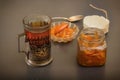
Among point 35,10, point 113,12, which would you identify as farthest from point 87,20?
point 35,10

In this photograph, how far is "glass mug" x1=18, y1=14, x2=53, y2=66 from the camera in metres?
1.00

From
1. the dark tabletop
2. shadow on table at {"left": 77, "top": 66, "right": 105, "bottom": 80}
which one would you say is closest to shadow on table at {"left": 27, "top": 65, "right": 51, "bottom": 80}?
the dark tabletop

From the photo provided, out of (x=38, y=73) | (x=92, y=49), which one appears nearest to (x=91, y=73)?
(x=92, y=49)

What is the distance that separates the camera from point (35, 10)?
1.39 m

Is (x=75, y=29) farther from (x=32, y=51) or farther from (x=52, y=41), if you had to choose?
(x=32, y=51)

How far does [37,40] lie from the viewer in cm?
101

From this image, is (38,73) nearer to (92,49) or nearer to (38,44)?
(38,44)

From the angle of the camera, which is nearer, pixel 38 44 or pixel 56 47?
pixel 38 44

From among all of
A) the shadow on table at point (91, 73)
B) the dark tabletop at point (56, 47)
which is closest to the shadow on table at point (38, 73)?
the dark tabletop at point (56, 47)

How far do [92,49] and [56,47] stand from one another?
18 centimetres

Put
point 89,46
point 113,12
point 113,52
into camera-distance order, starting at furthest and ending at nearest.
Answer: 1. point 113,12
2. point 113,52
3. point 89,46

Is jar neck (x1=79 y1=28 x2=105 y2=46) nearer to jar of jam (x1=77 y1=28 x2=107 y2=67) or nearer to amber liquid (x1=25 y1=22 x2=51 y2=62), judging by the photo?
jar of jam (x1=77 y1=28 x2=107 y2=67)

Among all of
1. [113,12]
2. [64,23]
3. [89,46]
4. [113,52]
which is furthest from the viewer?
[113,12]

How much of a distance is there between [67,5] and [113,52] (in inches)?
16.4
